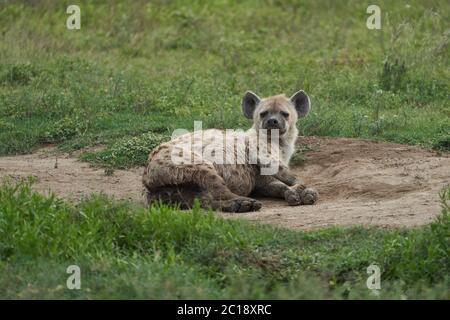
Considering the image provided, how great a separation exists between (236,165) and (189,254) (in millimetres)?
1542

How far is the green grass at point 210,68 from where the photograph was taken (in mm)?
8312

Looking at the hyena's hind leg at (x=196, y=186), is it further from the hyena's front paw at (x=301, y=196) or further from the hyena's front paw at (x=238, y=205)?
the hyena's front paw at (x=301, y=196)

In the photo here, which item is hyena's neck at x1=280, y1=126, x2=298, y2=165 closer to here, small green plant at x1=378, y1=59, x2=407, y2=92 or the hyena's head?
the hyena's head

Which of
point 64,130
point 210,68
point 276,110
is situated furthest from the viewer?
point 210,68

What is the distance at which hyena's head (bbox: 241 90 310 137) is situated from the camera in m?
7.09

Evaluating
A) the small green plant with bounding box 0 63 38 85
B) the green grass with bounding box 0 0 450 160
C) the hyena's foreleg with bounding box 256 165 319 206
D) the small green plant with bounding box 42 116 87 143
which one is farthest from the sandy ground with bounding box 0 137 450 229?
the small green plant with bounding box 0 63 38 85

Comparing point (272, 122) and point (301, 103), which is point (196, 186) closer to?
point (272, 122)

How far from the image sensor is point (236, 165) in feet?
Answer: 21.8

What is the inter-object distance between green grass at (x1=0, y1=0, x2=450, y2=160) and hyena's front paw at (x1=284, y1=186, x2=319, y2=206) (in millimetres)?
1464

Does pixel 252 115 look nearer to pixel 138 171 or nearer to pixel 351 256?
pixel 138 171

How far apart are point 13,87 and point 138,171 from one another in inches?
98.2

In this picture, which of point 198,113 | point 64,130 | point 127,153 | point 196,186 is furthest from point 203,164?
point 198,113

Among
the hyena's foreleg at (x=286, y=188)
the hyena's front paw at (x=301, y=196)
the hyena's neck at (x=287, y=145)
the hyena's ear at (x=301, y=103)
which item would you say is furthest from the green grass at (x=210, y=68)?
the hyena's front paw at (x=301, y=196)
